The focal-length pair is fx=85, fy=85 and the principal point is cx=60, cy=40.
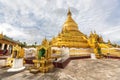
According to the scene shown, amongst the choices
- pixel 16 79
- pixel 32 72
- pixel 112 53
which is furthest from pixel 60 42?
pixel 16 79

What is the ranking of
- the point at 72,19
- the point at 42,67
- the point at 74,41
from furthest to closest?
the point at 72,19 < the point at 74,41 < the point at 42,67

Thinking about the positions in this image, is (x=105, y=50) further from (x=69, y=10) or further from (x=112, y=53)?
(x=69, y=10)

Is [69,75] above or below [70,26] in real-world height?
below

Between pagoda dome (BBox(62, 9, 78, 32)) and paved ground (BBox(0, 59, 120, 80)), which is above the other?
pagoda dome (BBox(62, 9, 78, 32))

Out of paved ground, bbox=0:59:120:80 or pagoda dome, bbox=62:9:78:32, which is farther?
pagoda dome, bbox=62:9:78:32

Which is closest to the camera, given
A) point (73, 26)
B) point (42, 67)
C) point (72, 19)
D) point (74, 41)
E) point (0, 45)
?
point (42, 67)

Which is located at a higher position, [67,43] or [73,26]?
[73,26]

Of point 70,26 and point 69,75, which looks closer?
point 69,75

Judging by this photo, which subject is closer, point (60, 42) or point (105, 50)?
point (105, 50)

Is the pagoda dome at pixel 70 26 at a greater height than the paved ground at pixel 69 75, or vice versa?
the pagoda dome at pixel 70 26

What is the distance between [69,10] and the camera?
3002 cm

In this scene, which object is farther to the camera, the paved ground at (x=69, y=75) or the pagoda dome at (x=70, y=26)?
the pagoda dome at (x=70, y=26)

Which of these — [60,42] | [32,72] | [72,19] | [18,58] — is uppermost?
[72,19]

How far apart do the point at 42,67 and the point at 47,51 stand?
56.1 inches
